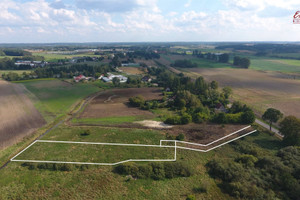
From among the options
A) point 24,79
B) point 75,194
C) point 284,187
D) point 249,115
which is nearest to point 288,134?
point 249,115

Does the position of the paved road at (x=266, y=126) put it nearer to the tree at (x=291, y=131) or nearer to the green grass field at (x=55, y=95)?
the tree at (x=291, y=131)

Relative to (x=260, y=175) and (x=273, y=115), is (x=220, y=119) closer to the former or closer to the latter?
(x=273, y=115)

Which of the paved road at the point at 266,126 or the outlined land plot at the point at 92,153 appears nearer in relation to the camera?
the outlined land plot at the point at 92,153

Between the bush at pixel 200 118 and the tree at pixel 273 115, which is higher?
the tree at pixel 273 115

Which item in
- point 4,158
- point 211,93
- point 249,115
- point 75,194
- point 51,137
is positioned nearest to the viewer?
point 75,194

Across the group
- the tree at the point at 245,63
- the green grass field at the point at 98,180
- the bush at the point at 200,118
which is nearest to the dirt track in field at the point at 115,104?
the bush at the point at 200,118

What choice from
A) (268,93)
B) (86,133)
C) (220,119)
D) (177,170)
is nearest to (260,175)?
(177,170)

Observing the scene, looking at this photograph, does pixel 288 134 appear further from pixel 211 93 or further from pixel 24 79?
pixel 24 79
